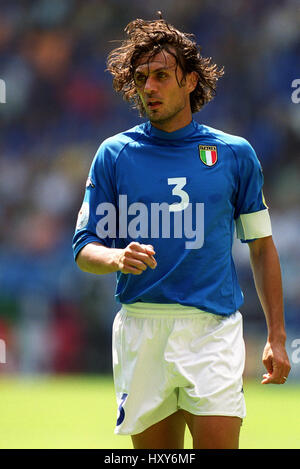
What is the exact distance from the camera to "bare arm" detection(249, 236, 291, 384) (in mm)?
3434

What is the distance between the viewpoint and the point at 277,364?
11.3ft

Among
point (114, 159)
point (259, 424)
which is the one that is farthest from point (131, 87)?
point (259, 424)

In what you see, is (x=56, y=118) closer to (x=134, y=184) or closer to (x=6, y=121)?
(x=6, y=121)

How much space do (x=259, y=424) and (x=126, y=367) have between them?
3.60m

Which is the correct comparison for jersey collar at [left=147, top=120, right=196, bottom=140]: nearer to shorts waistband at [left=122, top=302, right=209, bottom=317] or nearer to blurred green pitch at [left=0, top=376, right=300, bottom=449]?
shorts waistband at [left=122, top=302, right=209, bottom=317]

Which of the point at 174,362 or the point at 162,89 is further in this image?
the point at 162,89

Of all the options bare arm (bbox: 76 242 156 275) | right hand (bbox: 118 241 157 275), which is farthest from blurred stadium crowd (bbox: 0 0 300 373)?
right hand (bbox: 118 241 157 275)

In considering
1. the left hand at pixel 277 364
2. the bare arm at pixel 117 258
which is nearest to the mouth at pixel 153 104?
the bare arm at pixel 117 258

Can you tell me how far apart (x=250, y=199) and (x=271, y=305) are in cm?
44

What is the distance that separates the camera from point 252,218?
356 centimetres

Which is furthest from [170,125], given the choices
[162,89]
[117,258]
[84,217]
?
[117,258]

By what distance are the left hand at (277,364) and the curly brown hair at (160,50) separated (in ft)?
3.71

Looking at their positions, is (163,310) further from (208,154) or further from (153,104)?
(153,104)

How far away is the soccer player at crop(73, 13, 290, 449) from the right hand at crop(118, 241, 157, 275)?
0.88 ft
